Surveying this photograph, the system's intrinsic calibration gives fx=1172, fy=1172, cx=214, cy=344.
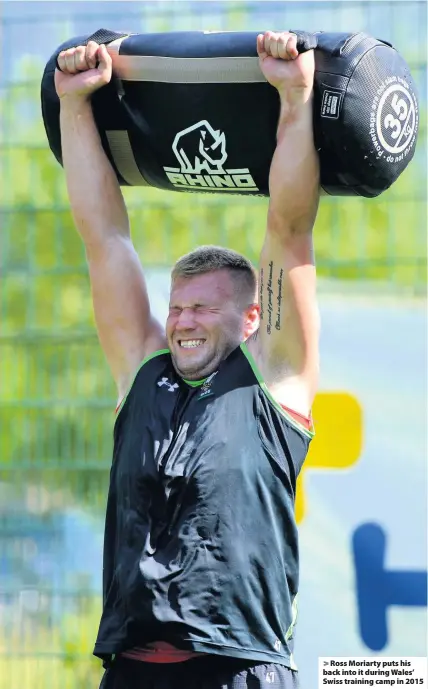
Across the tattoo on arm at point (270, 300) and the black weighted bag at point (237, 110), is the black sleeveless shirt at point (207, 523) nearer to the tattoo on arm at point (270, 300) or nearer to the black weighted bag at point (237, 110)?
the tattoo on arm at point (270, 300)

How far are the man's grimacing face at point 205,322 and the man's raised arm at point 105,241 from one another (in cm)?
12

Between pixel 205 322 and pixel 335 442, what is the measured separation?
219 cm

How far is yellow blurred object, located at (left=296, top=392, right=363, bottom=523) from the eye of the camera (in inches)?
190

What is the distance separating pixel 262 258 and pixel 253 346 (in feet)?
0.68

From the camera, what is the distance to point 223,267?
2.85 metres

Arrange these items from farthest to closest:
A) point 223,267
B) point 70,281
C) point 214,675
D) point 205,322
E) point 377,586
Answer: point 70,281, point 377,586, point 223,267, point 205,322, point 214,675

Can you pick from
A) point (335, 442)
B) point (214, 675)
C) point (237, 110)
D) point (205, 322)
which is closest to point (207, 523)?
point (214, 675)

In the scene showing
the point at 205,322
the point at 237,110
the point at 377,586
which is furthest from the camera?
Answer: the point at 377,586

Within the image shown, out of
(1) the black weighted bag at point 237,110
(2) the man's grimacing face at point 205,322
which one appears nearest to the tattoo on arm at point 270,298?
(2) the man's grimacing face at point 205,322

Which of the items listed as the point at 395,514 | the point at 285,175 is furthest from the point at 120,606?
the point at 395,514

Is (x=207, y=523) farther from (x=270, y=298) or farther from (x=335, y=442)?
(x=335, y=442)

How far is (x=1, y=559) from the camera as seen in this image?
5.04 meters

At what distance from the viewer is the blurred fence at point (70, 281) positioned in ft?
16.3

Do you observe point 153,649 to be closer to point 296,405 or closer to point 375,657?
point 296,405
